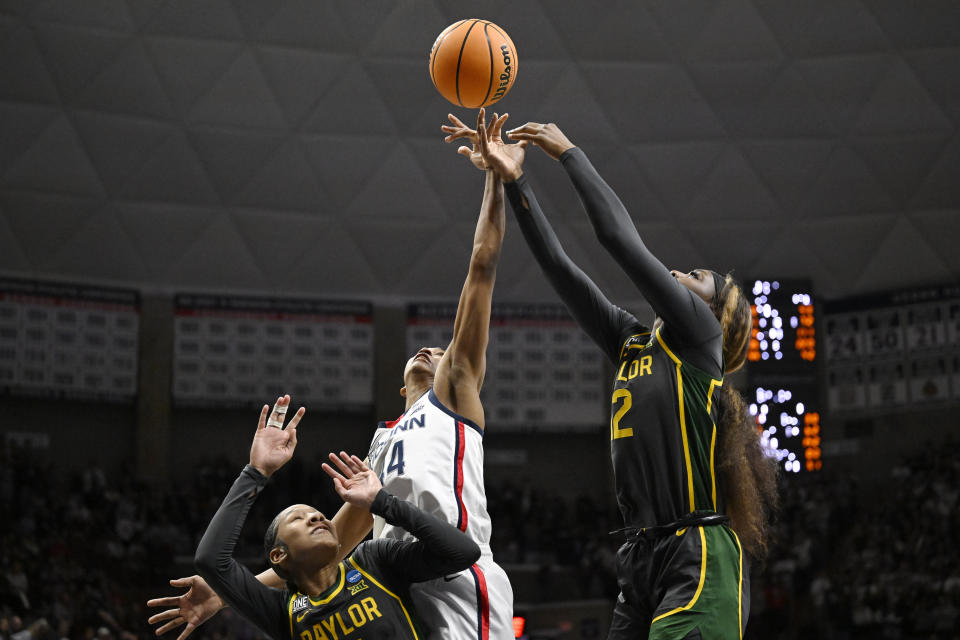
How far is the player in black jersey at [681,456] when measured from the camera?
3.34m

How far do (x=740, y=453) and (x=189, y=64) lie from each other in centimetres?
1802

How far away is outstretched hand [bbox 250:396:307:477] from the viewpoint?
4.36 m

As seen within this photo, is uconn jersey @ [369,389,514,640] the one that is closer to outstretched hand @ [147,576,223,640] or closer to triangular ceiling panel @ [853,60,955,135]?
outstretched hand @ [147,576,223,640]

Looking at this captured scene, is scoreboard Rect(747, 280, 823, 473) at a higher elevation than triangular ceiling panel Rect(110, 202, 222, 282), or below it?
below

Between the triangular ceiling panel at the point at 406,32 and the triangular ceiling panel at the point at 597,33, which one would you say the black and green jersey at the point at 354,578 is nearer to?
the triangular ceiling panel at the point at 406,32

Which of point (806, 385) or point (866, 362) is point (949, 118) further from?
point (806, 385)

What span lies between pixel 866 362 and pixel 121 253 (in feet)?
48.0

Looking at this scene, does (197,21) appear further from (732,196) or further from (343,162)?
(732,196)

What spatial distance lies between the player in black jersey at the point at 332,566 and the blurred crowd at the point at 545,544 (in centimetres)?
1022

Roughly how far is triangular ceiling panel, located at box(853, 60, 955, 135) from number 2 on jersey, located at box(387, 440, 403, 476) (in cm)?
1815

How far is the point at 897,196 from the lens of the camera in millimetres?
21062

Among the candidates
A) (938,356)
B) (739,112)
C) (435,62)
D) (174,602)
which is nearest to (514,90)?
(739,112)

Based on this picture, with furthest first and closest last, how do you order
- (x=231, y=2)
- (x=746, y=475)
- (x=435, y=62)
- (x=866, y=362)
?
1. (x=866, y=362)
2. (x=231, y=2)
3. (x=435, y=62)
4. (x=746, y=475)

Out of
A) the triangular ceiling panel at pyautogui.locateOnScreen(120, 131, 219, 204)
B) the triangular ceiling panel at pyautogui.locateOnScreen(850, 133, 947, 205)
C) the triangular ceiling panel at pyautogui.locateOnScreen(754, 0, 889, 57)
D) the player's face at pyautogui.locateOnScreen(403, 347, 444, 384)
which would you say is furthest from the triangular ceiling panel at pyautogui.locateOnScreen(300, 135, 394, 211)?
the player's face at pyautogui.locateOnScreen(403, 347, 444, 384)
